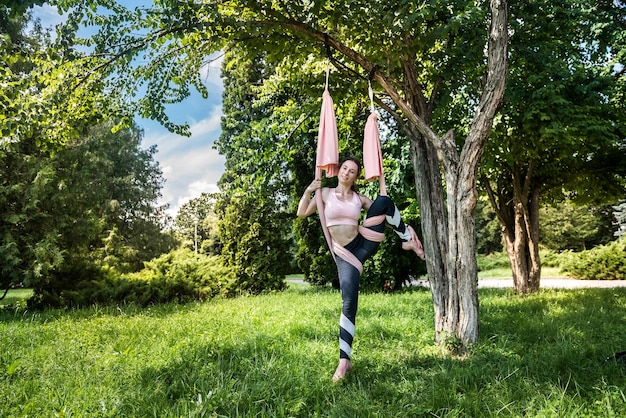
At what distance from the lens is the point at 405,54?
18.0ft

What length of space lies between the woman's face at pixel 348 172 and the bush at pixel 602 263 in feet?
65.1

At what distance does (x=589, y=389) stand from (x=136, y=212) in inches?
1044

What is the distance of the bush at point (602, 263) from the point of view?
1862cm

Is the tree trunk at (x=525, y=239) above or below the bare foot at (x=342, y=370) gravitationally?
above

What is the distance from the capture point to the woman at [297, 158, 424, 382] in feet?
12.3

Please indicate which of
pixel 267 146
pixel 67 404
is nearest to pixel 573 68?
pixel 267 146

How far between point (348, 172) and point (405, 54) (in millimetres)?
2459

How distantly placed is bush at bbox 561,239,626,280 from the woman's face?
65.1 ft

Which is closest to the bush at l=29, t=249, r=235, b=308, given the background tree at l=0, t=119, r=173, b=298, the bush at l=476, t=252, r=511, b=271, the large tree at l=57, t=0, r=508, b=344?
the background tree at l=0, t=119, r=173, b=298

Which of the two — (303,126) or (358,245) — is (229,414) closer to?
(358,245)

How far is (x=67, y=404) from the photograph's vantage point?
303 centimetres

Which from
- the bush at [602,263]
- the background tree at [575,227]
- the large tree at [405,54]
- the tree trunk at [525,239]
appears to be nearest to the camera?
the large tree at [405,54]

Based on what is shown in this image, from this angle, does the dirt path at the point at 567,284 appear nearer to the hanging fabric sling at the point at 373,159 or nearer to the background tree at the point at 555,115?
the background tree at the point at 555,115

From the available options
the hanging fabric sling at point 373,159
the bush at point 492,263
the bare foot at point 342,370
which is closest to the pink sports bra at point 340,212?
the hanging fabric sling at point 373,159
